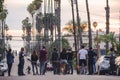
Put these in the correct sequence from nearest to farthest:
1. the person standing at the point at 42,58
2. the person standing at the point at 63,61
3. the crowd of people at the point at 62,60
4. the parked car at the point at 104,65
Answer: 1. the crowd of people at the point at 62,60
2. the person standing at the point at 42,58
3. the person standing at the point at 63,61
4. the parked car at the point at 104,65

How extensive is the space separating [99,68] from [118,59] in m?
2.74

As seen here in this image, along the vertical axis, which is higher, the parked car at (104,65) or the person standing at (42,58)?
the person standing at (42,58)

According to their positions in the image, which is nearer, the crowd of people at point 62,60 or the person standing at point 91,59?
the crowd of people at point 62,60

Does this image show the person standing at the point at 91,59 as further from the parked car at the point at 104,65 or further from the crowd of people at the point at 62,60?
the parked car at the point at 104,65

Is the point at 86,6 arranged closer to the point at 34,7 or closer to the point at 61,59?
the point at 61,59

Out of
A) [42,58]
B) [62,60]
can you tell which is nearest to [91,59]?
[62,60]

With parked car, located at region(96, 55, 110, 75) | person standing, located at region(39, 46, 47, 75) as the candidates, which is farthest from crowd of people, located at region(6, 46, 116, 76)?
parked car, located at region(96, 55, 110, 75)

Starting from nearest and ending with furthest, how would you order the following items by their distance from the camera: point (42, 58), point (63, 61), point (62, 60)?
point (42, 58) → point (62, 60) → point (63, 61)

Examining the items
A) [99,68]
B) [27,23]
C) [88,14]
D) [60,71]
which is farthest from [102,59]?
[27,23]

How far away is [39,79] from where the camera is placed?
27.1 metres

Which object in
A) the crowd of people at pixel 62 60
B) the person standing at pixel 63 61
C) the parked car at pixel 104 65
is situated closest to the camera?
the crowd of people at pixel 62 60

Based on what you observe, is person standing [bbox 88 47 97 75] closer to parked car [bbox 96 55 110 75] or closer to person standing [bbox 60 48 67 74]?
person standing [bbox 60 48 67 74]

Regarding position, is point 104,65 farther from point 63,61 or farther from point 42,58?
point 42,58

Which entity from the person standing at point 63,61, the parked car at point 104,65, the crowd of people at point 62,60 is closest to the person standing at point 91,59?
the crowd of people at point 62,60
